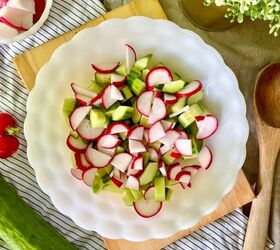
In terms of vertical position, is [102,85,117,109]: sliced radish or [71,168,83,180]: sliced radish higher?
[102,85,117,109]: sliced radish

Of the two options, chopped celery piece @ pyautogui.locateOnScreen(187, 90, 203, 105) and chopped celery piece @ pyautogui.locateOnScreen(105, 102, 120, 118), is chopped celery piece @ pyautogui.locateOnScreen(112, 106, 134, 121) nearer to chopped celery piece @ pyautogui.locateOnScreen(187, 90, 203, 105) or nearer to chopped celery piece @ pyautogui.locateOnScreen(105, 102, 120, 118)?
chopped celery piece @ pyautogui.locateOnScreen(105, 102, 120, 118)

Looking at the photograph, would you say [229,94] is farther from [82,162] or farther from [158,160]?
[82,162]

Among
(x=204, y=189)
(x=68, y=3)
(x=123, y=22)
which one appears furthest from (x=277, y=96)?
(x=68, y=3)

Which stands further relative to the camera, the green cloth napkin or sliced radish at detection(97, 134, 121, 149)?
the green cloth napkin

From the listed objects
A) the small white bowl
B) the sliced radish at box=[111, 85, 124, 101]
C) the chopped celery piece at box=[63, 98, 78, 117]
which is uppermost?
the small white bowl

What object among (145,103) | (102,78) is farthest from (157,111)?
(102,78)

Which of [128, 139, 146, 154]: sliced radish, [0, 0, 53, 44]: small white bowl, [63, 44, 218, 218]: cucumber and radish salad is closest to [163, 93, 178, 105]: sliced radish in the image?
[63, 44, 218, 218]: cucumber and radish salad

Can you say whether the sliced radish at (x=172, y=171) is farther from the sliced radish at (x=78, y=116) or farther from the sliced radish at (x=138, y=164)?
the sliced radish at (x=78, y=116)

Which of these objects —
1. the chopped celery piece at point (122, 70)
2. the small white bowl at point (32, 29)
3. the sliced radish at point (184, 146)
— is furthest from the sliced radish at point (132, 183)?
the small white bowl at point (32, 29)
